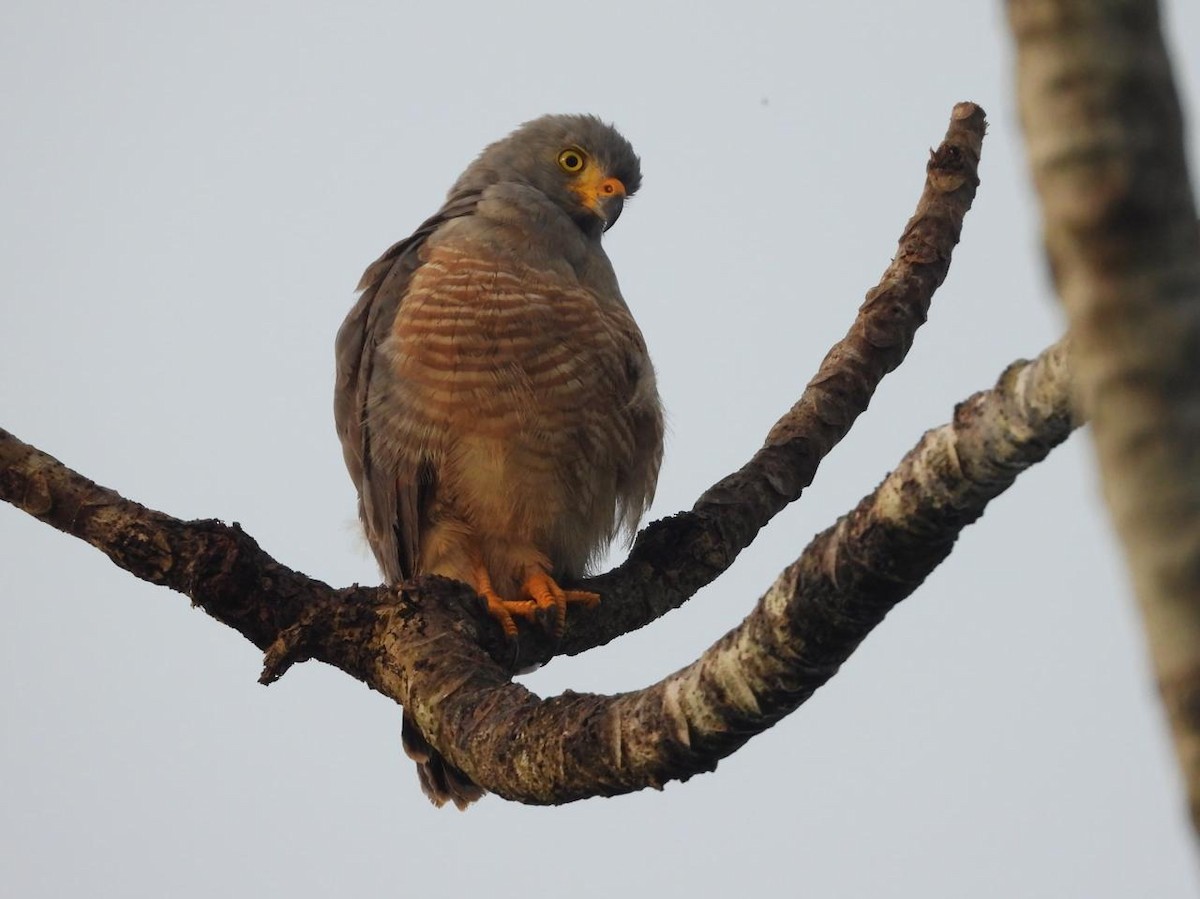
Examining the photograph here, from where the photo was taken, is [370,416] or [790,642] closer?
[790,642]

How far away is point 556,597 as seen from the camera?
570cm

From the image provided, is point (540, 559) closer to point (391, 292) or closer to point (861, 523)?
point (391, 292)

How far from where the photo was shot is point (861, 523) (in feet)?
10.3

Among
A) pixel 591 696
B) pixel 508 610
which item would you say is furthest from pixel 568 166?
pixel 591 696

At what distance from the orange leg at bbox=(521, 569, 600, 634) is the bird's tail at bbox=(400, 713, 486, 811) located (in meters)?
0.66

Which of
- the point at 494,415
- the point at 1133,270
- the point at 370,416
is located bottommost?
the point at 1133,270

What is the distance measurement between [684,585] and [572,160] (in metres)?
3.23

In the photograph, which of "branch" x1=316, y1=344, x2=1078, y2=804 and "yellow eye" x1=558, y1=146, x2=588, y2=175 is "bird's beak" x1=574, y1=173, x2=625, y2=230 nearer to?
"yellow eye" x1=558, y1=146, x2=588, y2=175

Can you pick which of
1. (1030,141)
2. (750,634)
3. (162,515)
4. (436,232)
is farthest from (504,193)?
(1030,141)

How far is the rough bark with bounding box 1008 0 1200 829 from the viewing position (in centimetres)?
144

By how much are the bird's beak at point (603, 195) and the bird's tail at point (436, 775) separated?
10.9ft

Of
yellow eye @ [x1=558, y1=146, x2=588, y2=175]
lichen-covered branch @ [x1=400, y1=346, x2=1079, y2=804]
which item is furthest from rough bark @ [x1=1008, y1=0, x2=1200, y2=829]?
yellow eye @ [x1=558, y1=146, x2=588, y2=175]

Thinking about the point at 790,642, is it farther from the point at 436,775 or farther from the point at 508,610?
the point at 436,775

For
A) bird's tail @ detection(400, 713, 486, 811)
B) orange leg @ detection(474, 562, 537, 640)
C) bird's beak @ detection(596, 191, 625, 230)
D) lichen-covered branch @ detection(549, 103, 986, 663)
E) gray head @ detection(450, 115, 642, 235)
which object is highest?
gray head @ detection(450, 115, 642, 235)
